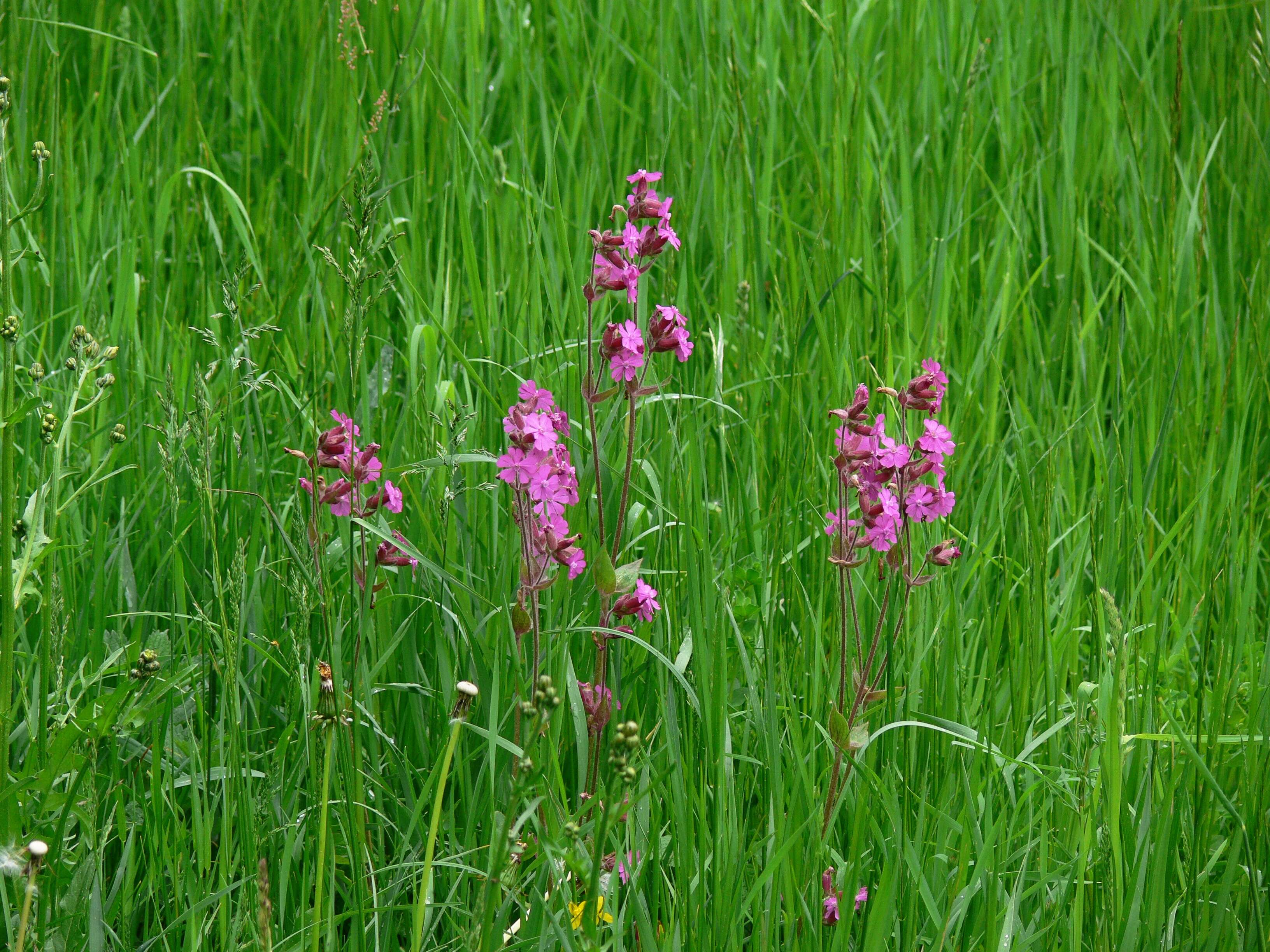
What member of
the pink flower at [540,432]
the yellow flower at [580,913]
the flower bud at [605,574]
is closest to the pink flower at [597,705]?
the flower bud at [605,574]

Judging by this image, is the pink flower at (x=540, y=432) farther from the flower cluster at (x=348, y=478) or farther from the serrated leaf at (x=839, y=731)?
the serrated leaf at (x=839, y=731)

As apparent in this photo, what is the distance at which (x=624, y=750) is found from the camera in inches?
39.3

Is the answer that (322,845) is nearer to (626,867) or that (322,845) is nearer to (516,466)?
(626,867)

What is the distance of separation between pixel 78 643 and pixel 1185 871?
1.71m

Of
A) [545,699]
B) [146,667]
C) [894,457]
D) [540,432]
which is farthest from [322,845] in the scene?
[894,457]

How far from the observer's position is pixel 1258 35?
2350 mm

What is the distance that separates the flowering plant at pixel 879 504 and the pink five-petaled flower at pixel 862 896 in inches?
3.9

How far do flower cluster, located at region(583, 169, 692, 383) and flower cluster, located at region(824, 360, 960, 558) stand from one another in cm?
28

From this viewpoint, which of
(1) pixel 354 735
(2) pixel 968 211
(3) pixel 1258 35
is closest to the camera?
(1) pixel 354 735

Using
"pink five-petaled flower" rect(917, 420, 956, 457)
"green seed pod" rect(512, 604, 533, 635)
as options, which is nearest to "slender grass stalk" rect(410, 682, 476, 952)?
"green seed pod" rect(512, 604, 533, 635)

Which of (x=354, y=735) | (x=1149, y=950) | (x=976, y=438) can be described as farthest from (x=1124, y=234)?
(x=354, y=735)

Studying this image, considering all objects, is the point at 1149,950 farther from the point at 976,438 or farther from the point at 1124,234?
the point at 1124,234

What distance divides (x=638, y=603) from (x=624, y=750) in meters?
0.71

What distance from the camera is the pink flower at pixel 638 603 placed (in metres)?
1.71
